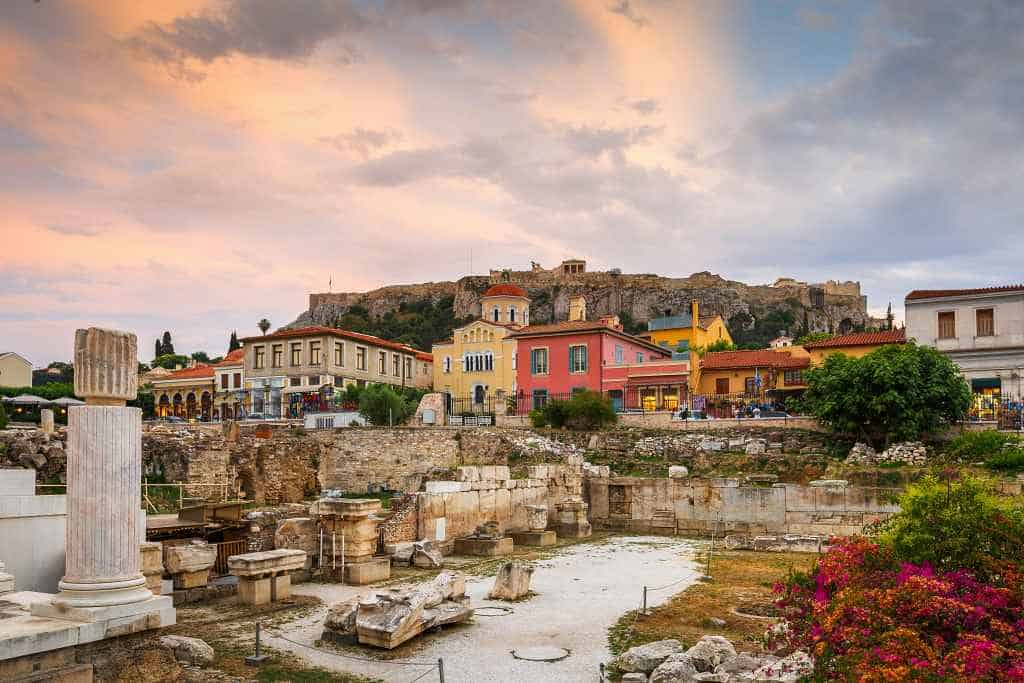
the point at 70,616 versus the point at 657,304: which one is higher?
the point at 657,304

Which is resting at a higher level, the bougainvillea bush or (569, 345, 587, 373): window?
(569, 345, 587, 373): window

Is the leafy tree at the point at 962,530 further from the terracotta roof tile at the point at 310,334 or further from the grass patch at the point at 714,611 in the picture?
the terracotta roof tile at the point at 310,334

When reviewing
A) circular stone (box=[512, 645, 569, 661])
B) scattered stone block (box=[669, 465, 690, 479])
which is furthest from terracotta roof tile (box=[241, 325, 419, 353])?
circular stone (box=[512, 645, 569, 661])

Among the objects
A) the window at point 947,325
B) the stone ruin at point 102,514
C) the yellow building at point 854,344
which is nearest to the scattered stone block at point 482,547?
the stone ruin at point 102,514

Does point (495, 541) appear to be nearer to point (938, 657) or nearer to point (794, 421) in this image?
point (938, 657)

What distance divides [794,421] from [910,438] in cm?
506

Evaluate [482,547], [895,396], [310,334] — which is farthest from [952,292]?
[310,334]

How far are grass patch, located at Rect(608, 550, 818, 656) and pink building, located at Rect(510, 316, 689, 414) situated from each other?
22.7 meters

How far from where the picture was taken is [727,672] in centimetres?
829

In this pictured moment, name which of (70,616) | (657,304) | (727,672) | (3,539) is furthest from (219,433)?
(657,304)

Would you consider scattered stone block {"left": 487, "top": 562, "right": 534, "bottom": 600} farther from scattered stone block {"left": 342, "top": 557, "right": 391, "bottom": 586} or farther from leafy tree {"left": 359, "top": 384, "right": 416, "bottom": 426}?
leafy tree {"left": 359, "top": 384, "right": 416, "bottom": 426}

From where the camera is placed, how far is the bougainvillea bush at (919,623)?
5.57 meters

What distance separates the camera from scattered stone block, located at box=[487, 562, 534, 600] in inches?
527

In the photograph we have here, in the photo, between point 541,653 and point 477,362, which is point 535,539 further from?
point 477,362
